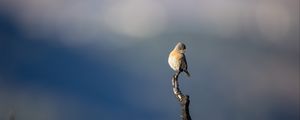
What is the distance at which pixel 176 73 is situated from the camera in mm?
29344

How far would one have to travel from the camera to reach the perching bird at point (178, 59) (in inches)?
1209

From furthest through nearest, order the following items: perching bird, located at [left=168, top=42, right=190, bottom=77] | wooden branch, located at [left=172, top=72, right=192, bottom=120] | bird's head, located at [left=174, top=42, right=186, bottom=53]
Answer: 1. perching bird, located at [left=168, top=42, right=190, bottom=77]
2. bird's head, located at [left=174, top=42, right=186, bottom=53]
3. wooden branch, located at [left=172, top=72, right=192, bottom=120]

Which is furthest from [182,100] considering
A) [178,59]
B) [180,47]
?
[178,59]

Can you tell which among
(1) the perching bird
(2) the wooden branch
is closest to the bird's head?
(1) the perching bird

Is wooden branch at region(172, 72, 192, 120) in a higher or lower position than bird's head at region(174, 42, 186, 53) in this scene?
lower

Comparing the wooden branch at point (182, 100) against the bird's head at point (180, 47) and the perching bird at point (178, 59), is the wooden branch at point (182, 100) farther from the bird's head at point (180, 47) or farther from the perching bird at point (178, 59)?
the perching bird at point (178, 59)

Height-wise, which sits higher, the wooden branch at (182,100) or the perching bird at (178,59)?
the perching bird at (178,59)

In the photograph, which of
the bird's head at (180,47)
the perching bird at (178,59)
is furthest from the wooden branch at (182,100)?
the perching bird at (178,59)

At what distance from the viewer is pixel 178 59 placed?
103ft

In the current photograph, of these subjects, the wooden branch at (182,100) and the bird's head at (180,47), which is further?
the bird's head at (180,47)

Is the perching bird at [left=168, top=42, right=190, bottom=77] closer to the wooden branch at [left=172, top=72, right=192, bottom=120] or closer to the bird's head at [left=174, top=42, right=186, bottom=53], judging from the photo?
the bird's head at [left=174, top=42, right=186, bottom=53]

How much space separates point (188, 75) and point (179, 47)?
256 centimetres

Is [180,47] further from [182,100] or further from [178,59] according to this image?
[182,100]

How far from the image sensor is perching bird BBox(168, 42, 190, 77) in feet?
101
